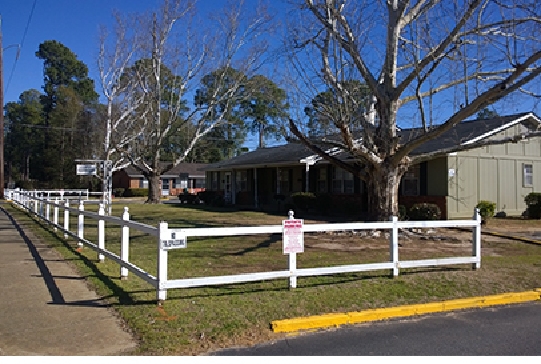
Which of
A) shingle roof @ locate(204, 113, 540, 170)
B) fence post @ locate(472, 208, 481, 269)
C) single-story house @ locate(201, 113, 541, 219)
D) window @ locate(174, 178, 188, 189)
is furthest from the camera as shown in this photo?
window @ locate(174, 178, 188, 189)

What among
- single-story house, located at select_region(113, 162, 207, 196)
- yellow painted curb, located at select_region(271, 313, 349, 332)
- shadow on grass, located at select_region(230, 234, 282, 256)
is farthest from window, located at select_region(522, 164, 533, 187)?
single-story house, located at select_region(113, 162, 207, 196)

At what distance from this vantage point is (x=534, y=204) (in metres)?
22.2

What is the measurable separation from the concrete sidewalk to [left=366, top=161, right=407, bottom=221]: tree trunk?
892cm

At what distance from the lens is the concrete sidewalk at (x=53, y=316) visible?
5.70 metres

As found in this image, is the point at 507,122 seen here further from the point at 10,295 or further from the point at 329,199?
the point at 10,295

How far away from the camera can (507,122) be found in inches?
883

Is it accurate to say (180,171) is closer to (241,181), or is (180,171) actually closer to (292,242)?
(241,181)

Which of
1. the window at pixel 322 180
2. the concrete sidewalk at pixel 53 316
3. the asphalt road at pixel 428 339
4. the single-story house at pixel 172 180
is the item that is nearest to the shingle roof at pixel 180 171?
the single-story house at pixel 172 180

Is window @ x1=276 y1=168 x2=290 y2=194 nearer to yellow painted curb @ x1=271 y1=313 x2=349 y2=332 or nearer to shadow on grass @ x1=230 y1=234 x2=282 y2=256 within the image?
shadow on grass @ x1=230 y1=234 x2=282 y2=256

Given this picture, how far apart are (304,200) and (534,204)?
A: 10.5 metres

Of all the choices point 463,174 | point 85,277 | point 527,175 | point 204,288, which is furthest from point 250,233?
point 527,175

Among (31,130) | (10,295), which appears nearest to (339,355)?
(10,295)

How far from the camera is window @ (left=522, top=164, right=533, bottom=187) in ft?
79.7

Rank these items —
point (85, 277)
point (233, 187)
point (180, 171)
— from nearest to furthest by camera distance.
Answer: point (85, 277) < point (233, 187) < point (180, 171)
